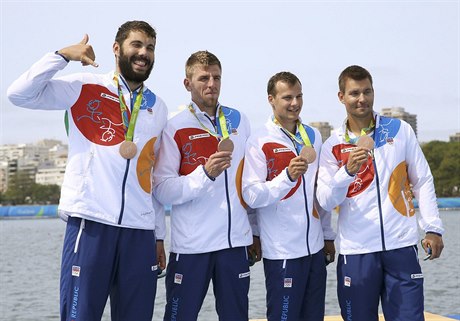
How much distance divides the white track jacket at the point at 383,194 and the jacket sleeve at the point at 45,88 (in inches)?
74.5

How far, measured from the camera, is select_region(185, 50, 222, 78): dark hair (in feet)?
15.9

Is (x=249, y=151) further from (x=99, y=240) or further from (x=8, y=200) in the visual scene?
(x=8, y=200)

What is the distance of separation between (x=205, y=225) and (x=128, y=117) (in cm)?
93

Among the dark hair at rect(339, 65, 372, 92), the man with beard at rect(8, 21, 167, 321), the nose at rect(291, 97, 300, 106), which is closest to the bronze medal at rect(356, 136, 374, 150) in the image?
the dark hair at rect(339, 65, 372, 92)

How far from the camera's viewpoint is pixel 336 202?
4.81m

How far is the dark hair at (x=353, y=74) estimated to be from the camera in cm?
Answer: 492

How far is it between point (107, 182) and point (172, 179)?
1.80ft

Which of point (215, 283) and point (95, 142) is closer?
point (95, 142)

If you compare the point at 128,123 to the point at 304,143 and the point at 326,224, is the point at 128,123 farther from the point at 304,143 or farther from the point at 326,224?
the point at 326,224

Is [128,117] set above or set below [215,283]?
above

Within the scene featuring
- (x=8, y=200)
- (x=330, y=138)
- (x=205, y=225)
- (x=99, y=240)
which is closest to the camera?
(x=99, y=240)

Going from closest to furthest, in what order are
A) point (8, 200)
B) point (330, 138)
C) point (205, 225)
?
point (205, 225), point (330, 138), point (8, 200)

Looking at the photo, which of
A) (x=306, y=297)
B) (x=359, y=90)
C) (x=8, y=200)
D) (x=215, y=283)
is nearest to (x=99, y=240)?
(x=215, y=283)

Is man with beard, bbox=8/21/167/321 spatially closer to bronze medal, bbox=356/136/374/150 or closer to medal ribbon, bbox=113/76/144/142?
medal ribbon, bbox=113/76/144/142
